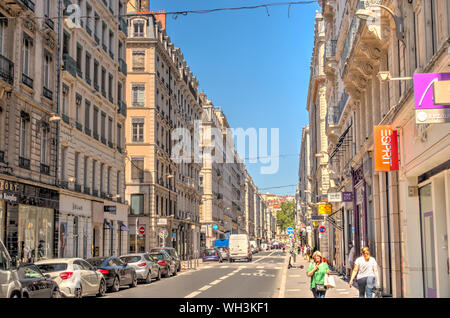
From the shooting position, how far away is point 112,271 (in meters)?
23.4

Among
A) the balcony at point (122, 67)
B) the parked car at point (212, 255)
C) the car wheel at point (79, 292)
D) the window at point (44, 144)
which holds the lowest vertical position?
the parked car at point (212, 255)

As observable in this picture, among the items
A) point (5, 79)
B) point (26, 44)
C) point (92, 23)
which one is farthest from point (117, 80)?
point (5, 79)

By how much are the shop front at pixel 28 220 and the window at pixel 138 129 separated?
83.8ft

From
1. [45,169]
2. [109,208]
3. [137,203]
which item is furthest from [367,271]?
[137,203]

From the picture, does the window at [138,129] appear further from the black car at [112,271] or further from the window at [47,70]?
the black car at [112,271]


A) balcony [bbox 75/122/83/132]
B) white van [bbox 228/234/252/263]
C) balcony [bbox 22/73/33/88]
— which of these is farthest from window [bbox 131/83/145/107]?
balcony [bbox 22/73/33/88]

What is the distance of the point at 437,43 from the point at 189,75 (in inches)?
2638

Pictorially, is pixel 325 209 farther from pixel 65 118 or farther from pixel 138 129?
pixel 138 129

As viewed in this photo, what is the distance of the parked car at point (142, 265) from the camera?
2841 cm

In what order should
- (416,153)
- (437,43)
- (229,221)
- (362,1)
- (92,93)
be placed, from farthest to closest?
(229,221) → (92,93) → (362,1) → (416,153) → (437,43)

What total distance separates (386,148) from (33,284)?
34.9 ft

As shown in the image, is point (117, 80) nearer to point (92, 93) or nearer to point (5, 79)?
point (92, 93)

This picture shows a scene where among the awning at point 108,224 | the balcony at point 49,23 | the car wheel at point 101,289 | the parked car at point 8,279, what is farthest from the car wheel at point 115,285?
the awning at point 108,224

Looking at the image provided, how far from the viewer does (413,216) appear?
1725 centimetres
